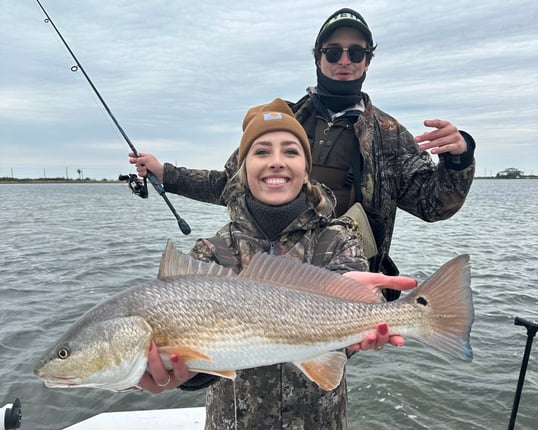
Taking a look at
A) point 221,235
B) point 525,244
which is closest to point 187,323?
point 221,235

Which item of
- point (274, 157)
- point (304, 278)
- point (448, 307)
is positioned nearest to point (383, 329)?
point (448, 307)

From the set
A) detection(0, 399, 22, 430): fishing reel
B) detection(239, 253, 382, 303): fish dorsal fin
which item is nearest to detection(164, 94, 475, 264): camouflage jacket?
detection(239, 253, 382, 303): fish dorsal fin

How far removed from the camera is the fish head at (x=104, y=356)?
8.18 feet

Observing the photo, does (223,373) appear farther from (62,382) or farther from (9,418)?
(9,418)

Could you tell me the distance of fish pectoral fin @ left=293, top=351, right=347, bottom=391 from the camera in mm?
2643

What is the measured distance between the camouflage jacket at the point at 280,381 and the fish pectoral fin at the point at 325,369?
1.07 feet

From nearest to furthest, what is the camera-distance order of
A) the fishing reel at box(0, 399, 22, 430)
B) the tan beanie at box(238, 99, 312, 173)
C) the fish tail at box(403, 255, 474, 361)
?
1. the fish tail at box(403, 255, 474, 361)
2. the tan beanie at box(238, 99, 312, 173)
3. the fishing reel at box(0, 399, 22, 430)

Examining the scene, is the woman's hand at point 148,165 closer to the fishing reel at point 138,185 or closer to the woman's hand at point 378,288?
the fishing reel at point 138,185

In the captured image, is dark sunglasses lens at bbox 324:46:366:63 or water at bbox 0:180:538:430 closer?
dark sunglasses lens at bbox 324:46:366:63

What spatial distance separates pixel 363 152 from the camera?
14.7ft

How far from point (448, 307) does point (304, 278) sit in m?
0.83

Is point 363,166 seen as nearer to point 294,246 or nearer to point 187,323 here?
point 294,246

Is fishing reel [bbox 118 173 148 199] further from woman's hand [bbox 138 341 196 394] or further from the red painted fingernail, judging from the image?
the red painted fingernail

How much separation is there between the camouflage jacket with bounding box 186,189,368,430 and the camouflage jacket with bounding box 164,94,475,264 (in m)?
1.34
